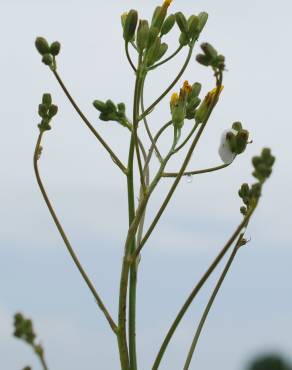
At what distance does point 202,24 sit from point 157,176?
3.19 feet

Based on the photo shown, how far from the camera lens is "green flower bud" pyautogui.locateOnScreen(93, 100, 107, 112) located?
441cm

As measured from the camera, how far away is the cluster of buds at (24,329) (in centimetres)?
285

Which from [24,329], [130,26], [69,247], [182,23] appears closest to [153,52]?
→ [130,26]

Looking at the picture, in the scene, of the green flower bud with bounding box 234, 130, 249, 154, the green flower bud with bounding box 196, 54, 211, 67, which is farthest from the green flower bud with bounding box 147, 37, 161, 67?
the green flower bud with bounding box 196, 54, 211, 67

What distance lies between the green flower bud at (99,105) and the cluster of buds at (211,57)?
33.2 inches

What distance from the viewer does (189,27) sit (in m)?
4.64

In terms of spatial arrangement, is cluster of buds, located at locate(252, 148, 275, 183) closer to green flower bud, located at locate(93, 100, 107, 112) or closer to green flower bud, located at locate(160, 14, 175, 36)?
green flower bud, located at locate(93, 100, 107, 112)

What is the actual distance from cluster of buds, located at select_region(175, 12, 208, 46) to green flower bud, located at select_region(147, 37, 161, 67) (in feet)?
0.77

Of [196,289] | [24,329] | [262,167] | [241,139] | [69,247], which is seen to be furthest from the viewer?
[241,139]

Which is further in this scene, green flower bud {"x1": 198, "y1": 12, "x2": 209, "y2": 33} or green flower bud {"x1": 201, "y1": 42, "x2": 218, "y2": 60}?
green flower bud {"x1": 198, "y1": 12, "x2": 209, "y2": 33}

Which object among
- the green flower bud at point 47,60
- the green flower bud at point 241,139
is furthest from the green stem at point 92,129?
the green flower bud at point 241,139

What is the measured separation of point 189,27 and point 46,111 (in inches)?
34.0

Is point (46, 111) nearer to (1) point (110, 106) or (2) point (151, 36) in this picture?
(1) point (110, 106)

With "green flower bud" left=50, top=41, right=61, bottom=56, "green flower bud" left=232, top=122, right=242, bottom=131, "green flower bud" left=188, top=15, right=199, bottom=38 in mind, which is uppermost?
"green flower bud" left=50, top=41, right=61, bottom=56
